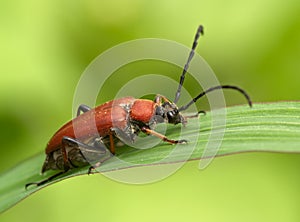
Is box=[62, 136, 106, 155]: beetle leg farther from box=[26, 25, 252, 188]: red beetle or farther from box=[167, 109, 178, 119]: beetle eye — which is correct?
box=[167, 109, 178, 119]: beetle eye

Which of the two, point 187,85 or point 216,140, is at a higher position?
point 187,85

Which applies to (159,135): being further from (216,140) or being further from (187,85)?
(187,85)

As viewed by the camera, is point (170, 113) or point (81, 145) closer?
point (170, 113)

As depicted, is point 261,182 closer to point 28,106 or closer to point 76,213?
point 76,213

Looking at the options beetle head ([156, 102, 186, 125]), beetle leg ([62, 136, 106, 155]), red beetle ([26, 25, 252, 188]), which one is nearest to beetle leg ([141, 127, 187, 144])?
red beetle ([26, 25, 252, 188])

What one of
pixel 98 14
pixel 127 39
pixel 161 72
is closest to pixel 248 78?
pixel 161 72

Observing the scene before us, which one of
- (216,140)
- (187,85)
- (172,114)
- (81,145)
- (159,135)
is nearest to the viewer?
(216,140)

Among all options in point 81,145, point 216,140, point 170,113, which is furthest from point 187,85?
point 216,140
